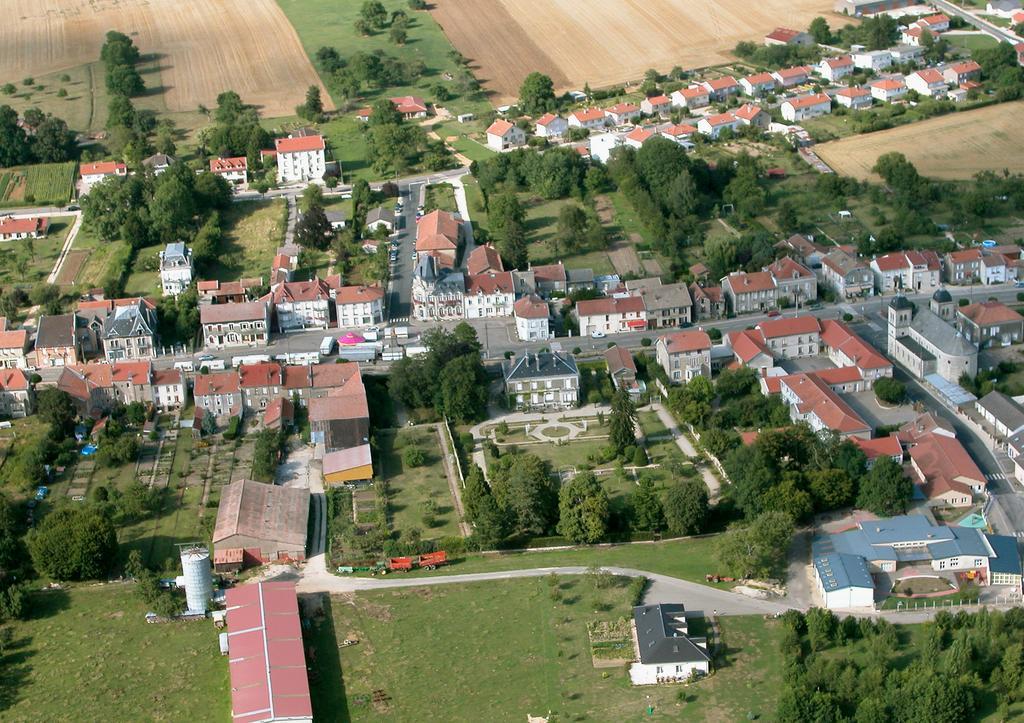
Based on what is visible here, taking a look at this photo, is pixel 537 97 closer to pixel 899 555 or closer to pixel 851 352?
pixel 851 352

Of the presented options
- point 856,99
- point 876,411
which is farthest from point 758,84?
point 876,411

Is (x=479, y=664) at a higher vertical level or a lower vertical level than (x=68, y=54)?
lower

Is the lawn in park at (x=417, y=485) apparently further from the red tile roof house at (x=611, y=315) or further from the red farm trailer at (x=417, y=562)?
the red tile roof house at (x=611, y=315)

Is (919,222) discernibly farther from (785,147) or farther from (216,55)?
(216,55)

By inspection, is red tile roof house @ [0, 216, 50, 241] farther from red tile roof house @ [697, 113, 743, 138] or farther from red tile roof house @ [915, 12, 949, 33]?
red tile roof house @ [915, 12, 949, 33]

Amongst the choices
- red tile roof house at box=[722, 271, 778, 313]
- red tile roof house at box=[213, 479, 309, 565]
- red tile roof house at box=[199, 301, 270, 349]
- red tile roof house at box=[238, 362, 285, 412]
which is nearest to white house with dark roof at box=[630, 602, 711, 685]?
red tile roof house at box=[213, 479, 309, 565]

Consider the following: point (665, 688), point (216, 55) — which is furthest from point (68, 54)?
point (665, 688)
